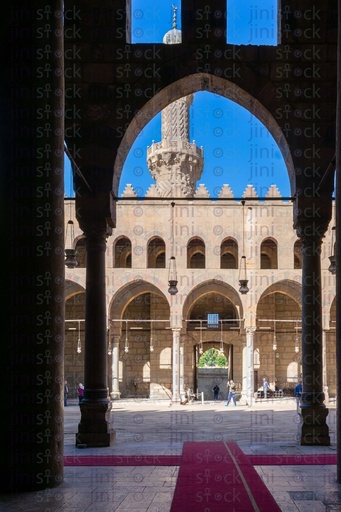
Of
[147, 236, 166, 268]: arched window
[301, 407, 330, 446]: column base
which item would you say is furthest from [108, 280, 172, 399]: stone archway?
[301, 407, 330, 446]: column base

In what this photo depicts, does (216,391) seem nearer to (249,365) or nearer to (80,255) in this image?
(249,365)

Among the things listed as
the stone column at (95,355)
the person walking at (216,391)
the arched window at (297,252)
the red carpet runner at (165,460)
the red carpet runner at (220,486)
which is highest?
the arched window at (297,252)

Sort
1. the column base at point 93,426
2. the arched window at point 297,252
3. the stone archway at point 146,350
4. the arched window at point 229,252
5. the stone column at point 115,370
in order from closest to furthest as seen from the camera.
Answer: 1. the column base at point 93,426
2. the stone column at point 115,370
3. the arched window at point 297,252
4. the arched window at point 229,252
5. the stone archway at point 146,350

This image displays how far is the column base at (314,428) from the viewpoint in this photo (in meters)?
11.8

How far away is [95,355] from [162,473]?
11.8 ft

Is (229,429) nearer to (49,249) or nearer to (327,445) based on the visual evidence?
(327,445)

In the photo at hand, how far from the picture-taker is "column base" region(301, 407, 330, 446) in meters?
→ 11.8

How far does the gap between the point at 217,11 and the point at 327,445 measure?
7.52 m

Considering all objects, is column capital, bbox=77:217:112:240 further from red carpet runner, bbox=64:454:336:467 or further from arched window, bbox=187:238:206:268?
arched window, bbox=187:238:206:268

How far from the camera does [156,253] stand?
35062mm

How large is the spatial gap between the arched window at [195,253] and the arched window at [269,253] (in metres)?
3.09

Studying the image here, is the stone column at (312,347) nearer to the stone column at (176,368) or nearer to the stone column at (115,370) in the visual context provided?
the stone column at (176,368)

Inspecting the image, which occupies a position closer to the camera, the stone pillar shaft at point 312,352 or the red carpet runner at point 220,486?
the red carpet runner at point 220,486

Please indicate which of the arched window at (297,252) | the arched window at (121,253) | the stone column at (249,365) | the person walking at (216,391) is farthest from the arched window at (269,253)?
the person walking at (216,391)
